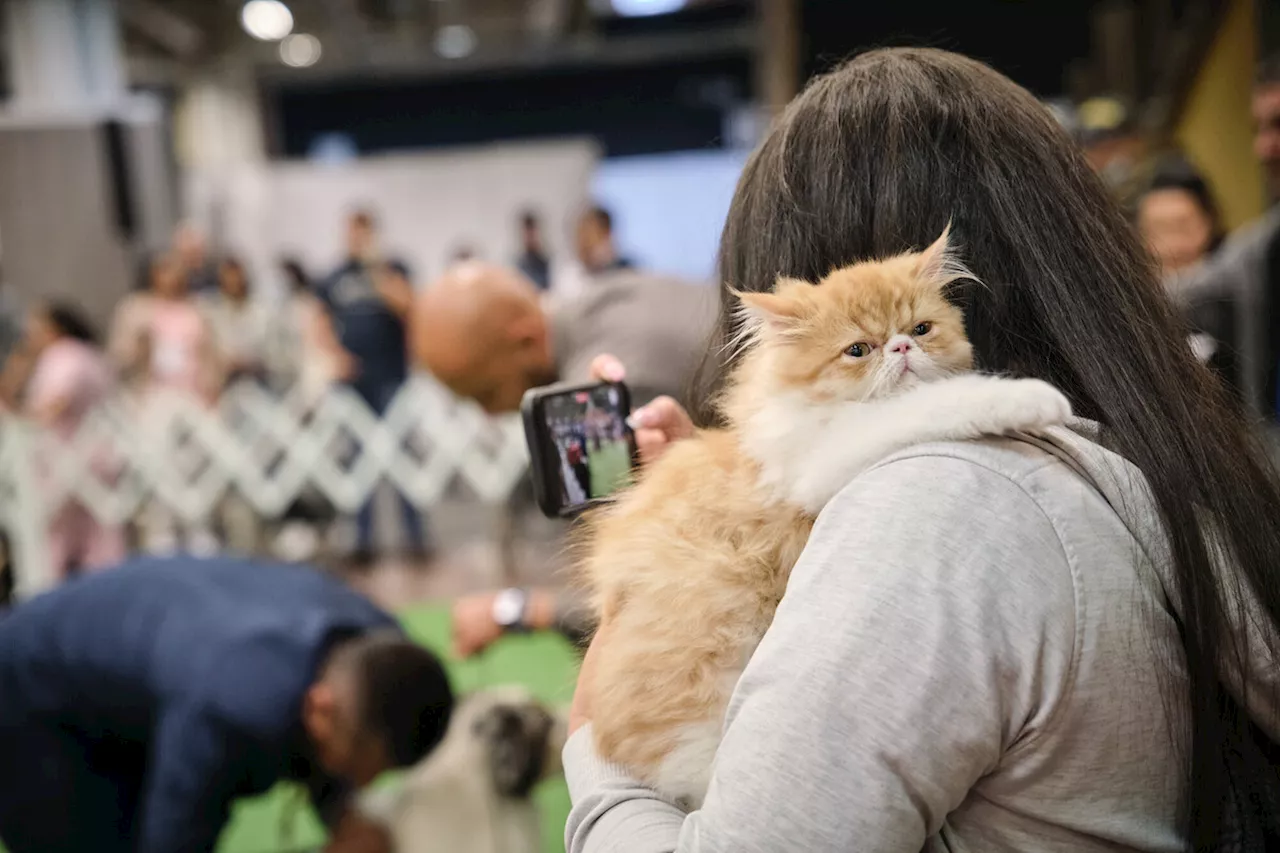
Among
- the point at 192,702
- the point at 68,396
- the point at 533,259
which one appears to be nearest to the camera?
the point at 192,702

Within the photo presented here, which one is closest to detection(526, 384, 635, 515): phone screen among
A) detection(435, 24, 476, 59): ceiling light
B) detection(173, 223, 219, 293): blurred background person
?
detection(173, 223, 219, 293): blurred background person

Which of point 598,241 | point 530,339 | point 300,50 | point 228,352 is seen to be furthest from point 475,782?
point 300,50

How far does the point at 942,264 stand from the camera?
2.66 feet

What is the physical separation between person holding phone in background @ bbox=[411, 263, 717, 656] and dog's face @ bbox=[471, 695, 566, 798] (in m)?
0.19

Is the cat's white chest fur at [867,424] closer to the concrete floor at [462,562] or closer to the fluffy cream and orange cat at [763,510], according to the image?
the fluffy cream and orange cat at [763,510]

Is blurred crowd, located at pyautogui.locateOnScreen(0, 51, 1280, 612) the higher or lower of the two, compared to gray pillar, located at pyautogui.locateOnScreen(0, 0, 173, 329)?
lower

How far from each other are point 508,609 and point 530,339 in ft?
1.96

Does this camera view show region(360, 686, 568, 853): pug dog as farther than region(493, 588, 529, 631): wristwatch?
No

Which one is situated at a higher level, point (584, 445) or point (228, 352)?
point (584, 445)

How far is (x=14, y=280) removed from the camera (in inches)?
264

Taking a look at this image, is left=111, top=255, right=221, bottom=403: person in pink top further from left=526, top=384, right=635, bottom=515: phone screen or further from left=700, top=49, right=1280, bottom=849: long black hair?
left=700, top=49, right=1280, bottom=849: long black hair

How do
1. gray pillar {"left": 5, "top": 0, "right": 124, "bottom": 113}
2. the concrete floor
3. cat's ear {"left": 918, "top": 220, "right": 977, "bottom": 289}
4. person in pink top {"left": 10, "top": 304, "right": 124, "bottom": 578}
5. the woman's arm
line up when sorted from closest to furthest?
the woman's arm → cat's ear {"left": 918, "top": 220, "right": 977, "bottom": 289} → the concrete floor → person in pink top {"left": 10, "top": 304, "right": 124, "bottom": 578} → gray pillar {"left": 5, "top": 0, "right": 124, "bottom": 113}

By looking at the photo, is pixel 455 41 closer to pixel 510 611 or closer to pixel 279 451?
pixel 279 451

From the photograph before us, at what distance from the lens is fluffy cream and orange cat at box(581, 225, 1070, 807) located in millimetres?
809
